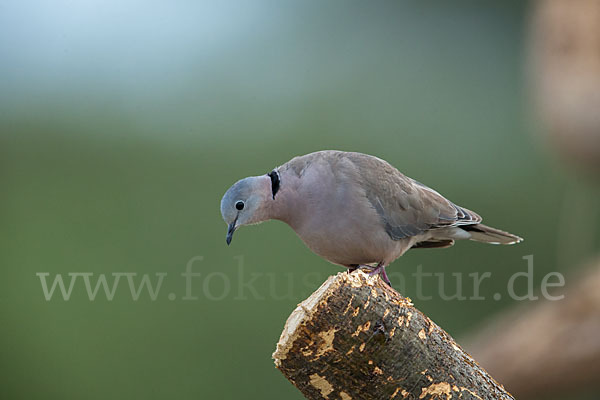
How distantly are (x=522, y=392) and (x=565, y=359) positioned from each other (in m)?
0.49

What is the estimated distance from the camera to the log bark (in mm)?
1540

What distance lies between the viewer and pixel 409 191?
2629mm

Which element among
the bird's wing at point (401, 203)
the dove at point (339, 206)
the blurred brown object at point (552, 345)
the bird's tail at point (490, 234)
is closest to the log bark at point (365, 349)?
the dove at point (339, 206)

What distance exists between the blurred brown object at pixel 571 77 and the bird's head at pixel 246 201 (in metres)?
2.07

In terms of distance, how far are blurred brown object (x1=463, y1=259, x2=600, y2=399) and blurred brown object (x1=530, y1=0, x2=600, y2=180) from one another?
81 centimetres

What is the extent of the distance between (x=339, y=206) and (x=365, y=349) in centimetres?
87

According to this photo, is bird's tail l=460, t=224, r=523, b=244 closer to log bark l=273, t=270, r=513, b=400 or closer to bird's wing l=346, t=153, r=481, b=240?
bird's wing l=346, t=153, r=481, b=240

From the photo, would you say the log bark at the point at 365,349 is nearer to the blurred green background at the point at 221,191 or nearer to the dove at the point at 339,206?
the dove at the point at 339,206

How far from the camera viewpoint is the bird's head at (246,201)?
7.55 ft

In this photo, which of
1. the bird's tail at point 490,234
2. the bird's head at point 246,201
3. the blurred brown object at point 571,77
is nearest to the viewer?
the bird's head at point 246,201

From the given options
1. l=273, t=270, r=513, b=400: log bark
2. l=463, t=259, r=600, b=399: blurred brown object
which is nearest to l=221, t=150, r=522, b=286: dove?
l=273, t=270, r=513, b=400: log bark

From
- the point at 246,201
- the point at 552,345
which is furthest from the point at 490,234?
the point at 552,345

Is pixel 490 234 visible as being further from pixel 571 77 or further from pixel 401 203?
pixel 571 77

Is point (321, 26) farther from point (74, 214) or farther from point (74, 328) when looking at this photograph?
point (74, 328)
